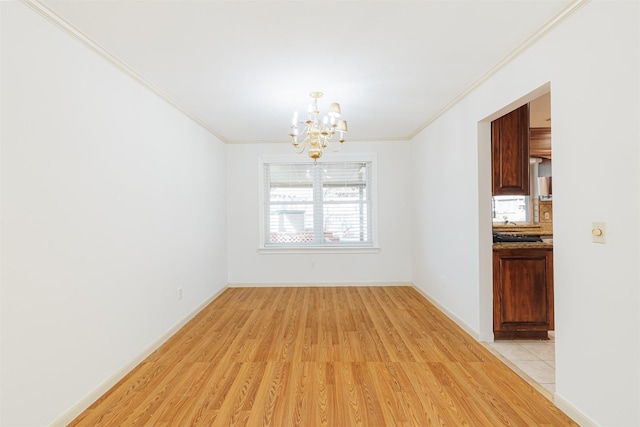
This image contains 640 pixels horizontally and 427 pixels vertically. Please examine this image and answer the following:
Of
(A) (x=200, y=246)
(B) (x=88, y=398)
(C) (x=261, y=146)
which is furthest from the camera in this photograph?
(C) (x=261, y=146)

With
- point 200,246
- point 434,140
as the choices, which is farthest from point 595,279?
point 200,246

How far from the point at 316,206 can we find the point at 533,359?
3.81m

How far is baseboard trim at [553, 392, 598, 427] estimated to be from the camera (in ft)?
6.06

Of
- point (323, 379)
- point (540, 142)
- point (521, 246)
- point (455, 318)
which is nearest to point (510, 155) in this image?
point (521, 246)

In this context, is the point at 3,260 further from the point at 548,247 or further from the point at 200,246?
the point at 548,247

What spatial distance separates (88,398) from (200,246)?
230 centimetres

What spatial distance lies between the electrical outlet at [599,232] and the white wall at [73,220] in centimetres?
321

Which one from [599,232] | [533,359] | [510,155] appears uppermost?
[510,155]

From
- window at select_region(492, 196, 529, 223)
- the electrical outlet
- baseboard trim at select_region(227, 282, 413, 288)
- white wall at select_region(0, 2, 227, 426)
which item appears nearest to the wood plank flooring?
white wall at select_region(0, 2, 227, 426)

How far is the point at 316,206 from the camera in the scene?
224 inches

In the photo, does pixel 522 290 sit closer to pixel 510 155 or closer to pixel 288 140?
pixel 510 155

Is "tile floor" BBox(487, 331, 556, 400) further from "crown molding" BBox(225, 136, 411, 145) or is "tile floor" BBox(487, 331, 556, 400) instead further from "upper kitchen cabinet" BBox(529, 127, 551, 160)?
"crown molding" BBox(225, 136, 411, 145)

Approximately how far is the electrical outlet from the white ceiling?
1.35 metres

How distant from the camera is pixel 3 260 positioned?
160 cm
